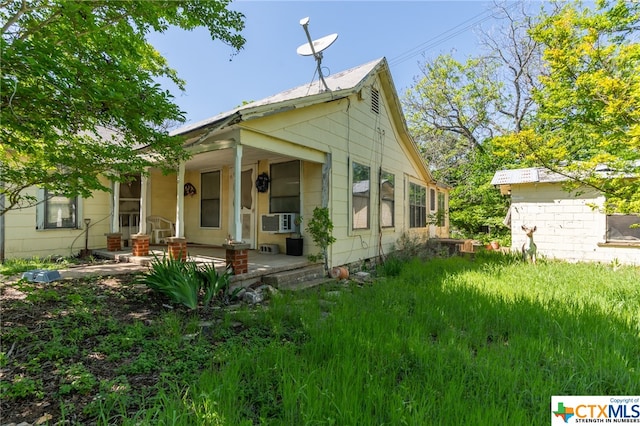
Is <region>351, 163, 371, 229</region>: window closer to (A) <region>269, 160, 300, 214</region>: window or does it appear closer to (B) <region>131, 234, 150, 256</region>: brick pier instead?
(A) <region>269, 160, 300, 214</region>: window

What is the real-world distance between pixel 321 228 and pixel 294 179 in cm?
149

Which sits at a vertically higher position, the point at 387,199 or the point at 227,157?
the point at 227,157

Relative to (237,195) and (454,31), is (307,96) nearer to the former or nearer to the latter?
(237,195)

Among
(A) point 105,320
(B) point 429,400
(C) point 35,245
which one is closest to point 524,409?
(B) point 429,400

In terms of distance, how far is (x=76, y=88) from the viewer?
8.44ft

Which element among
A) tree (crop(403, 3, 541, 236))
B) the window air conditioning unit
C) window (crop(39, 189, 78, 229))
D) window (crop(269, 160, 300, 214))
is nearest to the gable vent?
window (crop(269, 160, 300, 214))

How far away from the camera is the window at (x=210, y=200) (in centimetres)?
868

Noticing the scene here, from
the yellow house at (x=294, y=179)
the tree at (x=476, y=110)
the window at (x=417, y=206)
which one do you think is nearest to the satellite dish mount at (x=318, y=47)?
the yellow house at (x=294, y=179)

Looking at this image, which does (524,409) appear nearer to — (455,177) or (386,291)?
(386,291)

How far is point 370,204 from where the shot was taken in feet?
26.9

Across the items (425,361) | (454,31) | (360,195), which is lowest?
(425,361)

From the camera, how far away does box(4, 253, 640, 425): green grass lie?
188cm

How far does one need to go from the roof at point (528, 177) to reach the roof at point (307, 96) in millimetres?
5307

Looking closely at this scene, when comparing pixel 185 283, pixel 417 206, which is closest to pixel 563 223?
pixel 417 206
